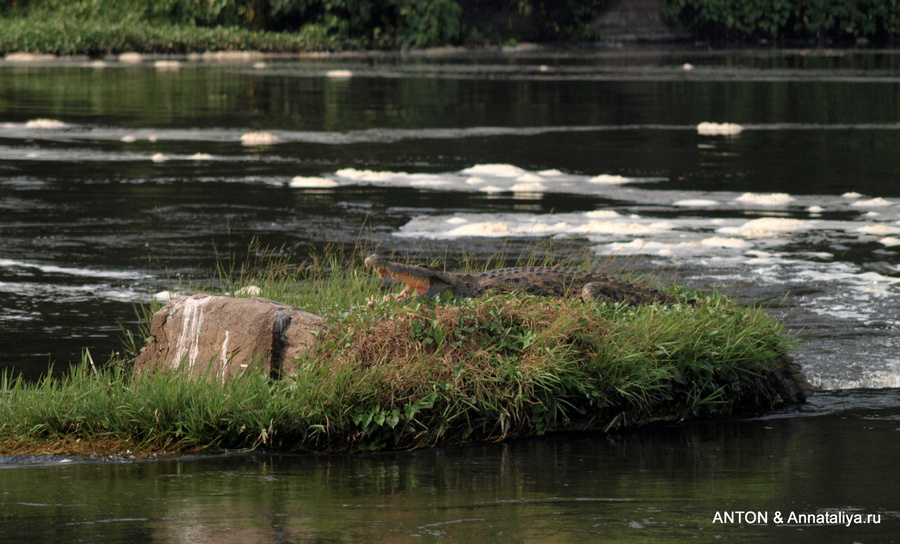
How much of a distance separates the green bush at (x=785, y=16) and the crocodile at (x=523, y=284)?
175 feet

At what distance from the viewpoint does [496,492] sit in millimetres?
6508

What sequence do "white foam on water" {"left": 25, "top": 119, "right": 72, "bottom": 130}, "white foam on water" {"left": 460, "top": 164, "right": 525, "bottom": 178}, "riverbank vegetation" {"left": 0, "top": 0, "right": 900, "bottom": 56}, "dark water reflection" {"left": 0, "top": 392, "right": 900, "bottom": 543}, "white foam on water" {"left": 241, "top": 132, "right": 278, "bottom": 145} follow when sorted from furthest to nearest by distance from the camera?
1. "riverbank vegetation" {"left": 0, "top": 0, "right": 900, "bottom": 56}
2. "white foam on water" {"left": 25, "top": 119, "right": 72, "bottom": 130}
3. "white foam on water" {"left": 241, "top": 132, "right": 278, "bottom": 145}
4. "white foam on water" {"left": 460, "top": 164, "right": 525, "bottom": 178}
5. "dark water reflection" {"left": 0, "top": 392, "right": 900, "bottom": 543}

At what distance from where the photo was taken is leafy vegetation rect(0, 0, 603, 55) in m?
49.2

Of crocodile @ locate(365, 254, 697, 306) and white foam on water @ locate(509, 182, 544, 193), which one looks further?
white foam on water @ locate(509, 182, 544, 193)

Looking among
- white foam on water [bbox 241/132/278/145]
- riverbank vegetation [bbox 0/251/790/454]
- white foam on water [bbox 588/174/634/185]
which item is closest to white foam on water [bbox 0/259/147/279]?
riverbank vegetation [bbox 0/251/790/454]

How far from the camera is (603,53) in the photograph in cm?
5462

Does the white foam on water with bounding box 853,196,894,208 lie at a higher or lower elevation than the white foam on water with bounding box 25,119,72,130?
lower

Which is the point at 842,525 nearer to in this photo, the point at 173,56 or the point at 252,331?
the point at 252,331

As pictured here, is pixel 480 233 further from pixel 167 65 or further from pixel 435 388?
pixel 167 65

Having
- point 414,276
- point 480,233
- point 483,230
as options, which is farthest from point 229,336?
point 483,230

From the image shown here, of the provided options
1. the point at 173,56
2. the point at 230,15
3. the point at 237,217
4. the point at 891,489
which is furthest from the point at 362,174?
the point at 230,15

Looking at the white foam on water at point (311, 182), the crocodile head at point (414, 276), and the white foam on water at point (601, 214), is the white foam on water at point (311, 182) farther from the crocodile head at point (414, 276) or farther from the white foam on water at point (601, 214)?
the crocodile head at point (414, 276)

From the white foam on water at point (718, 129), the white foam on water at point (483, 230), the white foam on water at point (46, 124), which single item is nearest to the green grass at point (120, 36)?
the white foam on water at point (46, 124)

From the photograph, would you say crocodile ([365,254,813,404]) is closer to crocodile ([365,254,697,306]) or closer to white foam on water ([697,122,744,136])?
crocodile ([365,254,697,306])
